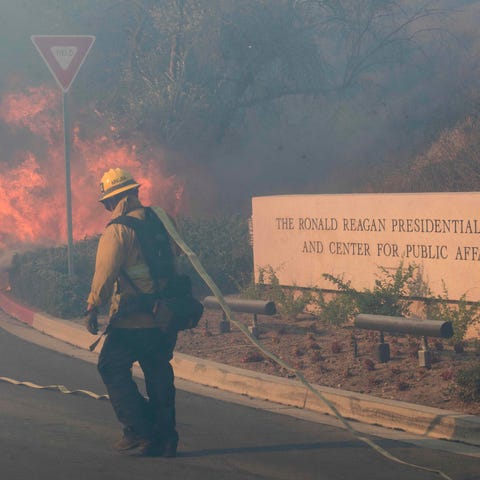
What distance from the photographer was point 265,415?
7727 millimetres

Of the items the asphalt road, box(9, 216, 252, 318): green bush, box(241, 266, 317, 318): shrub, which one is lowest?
the asphalt road

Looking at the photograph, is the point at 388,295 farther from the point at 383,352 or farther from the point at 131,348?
the point at 131,348

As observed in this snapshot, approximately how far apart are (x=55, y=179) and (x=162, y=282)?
1718cm

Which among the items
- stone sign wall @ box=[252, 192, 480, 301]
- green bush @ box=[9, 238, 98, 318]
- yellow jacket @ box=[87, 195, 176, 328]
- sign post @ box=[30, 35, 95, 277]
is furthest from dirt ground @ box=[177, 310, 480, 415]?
sign post @ box=[30, 35, 95, 277]

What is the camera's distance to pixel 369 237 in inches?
443

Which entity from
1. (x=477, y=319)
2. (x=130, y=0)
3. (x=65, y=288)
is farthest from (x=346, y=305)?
(x=130, y=0)

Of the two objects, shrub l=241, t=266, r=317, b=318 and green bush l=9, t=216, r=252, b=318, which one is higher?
green bush l=9, t=216, r=252, b=318

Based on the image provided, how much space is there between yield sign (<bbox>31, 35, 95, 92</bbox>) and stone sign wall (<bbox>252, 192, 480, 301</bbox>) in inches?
122

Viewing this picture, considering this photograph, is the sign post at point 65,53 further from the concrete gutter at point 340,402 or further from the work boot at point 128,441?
the work boot at point 128,441

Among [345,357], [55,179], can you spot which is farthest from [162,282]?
[55,179]

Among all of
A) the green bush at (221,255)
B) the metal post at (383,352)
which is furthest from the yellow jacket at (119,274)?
the green bush at (221,255)

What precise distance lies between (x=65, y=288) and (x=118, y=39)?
11.5 metres

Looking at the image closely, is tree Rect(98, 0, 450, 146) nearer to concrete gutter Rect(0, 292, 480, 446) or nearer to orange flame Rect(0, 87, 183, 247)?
orange flame Rect(0, 87, 183, 247)

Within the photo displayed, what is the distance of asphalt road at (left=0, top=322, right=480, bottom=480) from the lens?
6.04 metres
